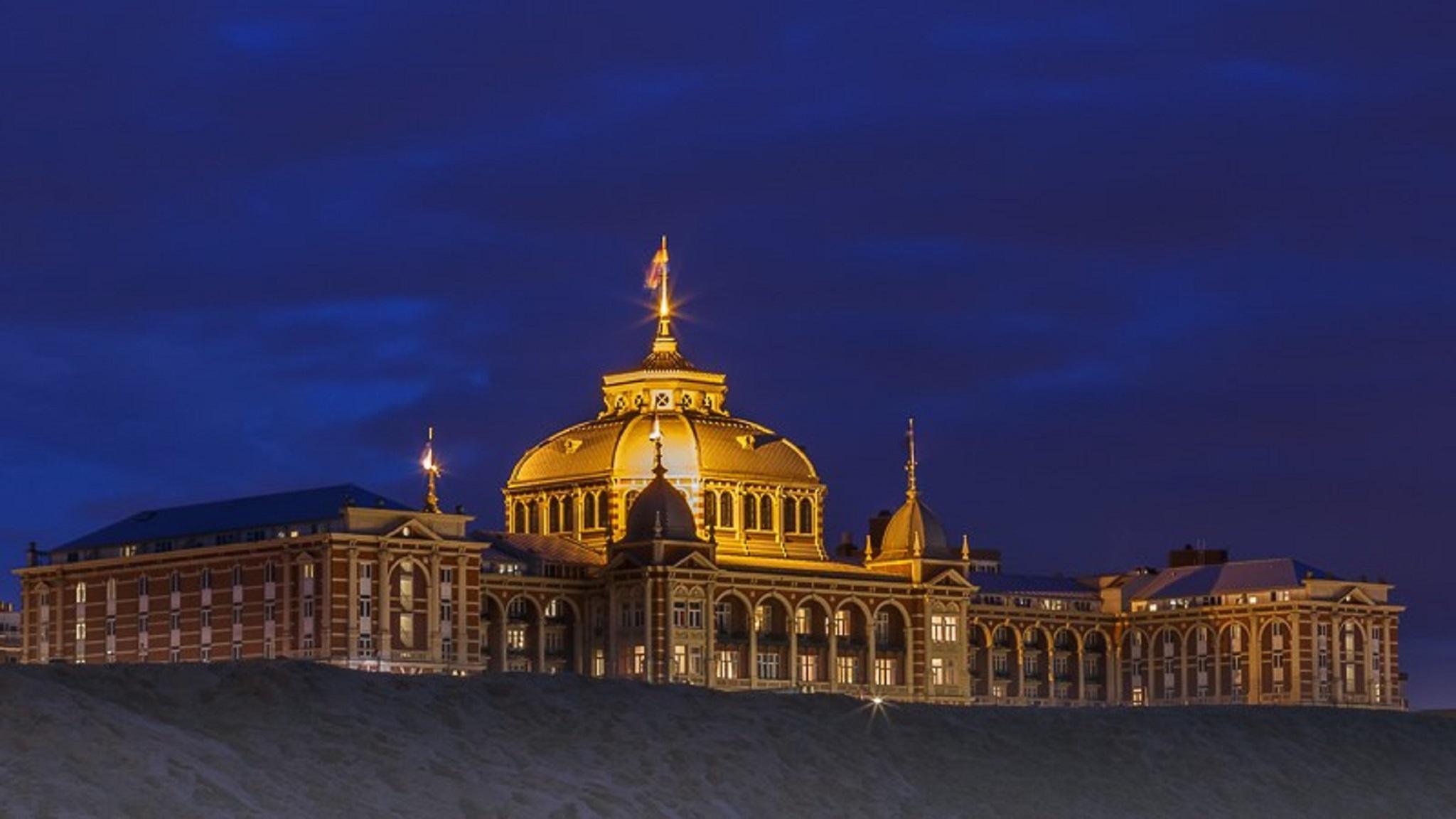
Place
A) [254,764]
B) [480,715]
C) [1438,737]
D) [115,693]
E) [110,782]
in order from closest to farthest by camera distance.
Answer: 1. [110,782]
2. [254,764]
3. [115,693]
4. [480,715]
5. [1438,737]

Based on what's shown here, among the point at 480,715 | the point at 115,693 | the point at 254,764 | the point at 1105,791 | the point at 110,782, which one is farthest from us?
the point at 1105,791

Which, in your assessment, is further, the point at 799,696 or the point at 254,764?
the point at 799,696

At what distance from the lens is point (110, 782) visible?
79.9 metres

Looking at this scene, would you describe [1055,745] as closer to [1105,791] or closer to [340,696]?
[1105,791]

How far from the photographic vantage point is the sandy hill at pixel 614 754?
272ft

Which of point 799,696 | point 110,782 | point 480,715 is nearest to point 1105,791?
point 799,696

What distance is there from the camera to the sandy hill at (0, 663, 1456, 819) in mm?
82875

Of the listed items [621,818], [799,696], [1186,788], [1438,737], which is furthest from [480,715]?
[1438,737]

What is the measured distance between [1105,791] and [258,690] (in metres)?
28.2

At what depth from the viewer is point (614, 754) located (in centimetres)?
9594

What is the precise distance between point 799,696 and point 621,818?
24.4m

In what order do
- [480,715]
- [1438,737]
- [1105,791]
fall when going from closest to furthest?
[480,715] < [1105,791] < [1438,737]

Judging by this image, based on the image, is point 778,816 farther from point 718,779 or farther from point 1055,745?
point 1055,745

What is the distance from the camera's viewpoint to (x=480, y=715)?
97438 millimetres
